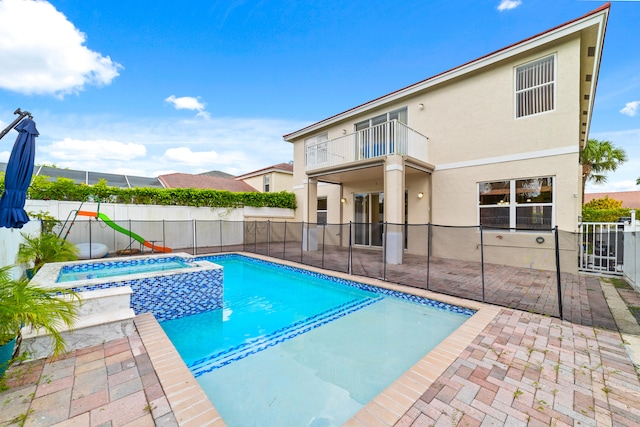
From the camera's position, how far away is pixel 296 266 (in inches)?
326

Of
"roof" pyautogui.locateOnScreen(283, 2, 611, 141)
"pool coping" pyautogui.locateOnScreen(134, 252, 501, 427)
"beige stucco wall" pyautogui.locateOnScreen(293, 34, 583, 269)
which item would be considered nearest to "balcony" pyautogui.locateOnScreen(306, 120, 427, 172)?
"beige stucco wall" pyautogui.locateOnScreen(293, 34, 583, 269)

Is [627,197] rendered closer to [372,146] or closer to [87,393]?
[372,146]

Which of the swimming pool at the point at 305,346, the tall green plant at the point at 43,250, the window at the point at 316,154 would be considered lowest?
the swimming pool at the point at 305,346

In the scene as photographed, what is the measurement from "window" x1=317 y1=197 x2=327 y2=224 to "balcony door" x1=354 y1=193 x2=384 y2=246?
2082 mm

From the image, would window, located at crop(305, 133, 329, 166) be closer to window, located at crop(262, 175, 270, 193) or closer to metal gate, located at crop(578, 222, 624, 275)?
window, located at crop(262, 175, 270, 193)

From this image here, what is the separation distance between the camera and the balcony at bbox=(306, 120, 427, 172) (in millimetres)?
8875

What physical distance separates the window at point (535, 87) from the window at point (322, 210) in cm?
876

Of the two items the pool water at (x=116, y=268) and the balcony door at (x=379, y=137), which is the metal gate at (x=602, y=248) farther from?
the pool water at (x=116, y=268)

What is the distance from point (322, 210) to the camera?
14.3 metres

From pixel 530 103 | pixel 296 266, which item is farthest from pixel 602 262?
pixel 296 266

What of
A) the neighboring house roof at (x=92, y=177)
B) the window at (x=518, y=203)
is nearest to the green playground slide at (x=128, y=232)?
the neighboring house roof at (x=92, y=177)

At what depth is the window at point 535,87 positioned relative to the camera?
751 cm

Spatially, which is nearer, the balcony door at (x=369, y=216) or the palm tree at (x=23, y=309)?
the palm tree at (x=23, y=309)

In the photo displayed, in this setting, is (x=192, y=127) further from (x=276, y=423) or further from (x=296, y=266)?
(x=276, y=423)
